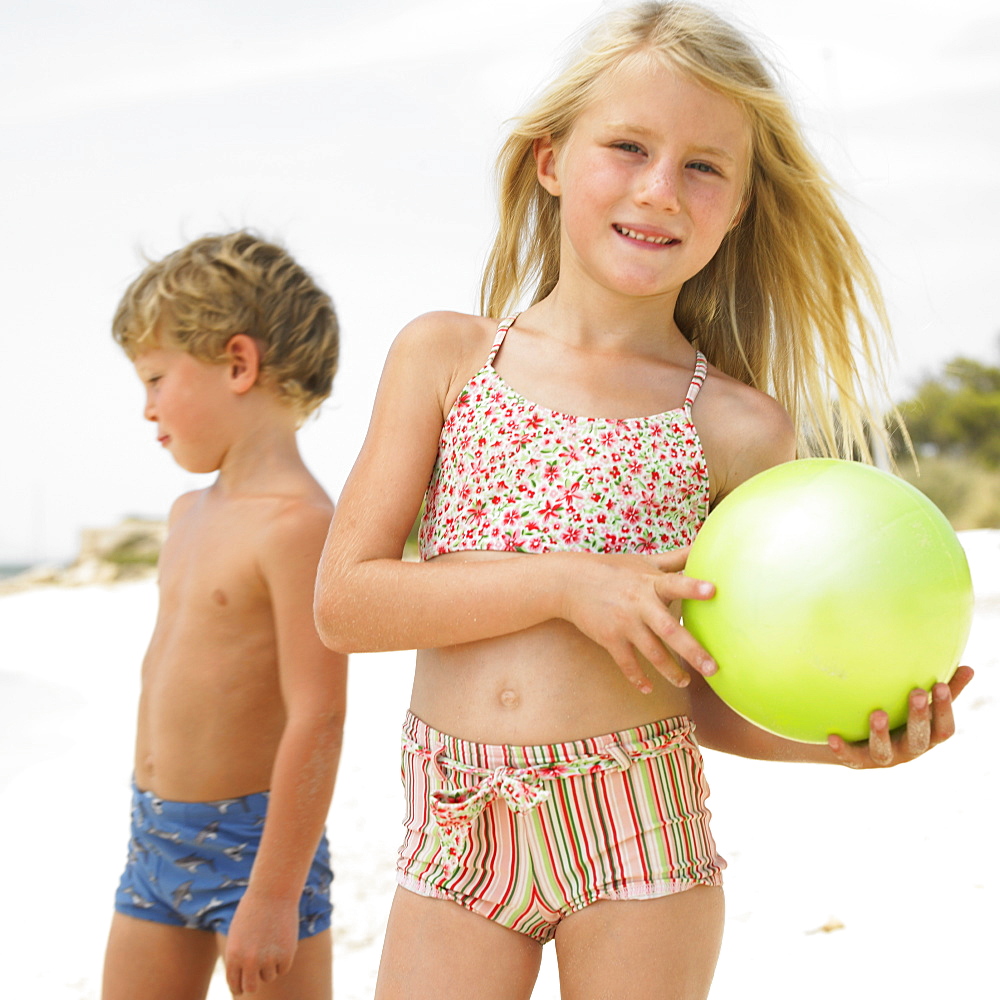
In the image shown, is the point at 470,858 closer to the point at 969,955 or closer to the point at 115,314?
the point at 115,314

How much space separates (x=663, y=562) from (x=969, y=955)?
114 inches

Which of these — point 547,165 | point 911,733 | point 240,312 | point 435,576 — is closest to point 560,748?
point 435,576

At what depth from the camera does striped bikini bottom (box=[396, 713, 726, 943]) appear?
2.21 metres

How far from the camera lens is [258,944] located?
2.80 meters

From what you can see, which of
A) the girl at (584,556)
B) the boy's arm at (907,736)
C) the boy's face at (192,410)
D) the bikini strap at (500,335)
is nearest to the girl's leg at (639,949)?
the girl at (584,556)

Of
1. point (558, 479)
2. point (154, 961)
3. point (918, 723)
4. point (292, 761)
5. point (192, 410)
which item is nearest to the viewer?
point (918, 723)

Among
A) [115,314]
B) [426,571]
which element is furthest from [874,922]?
[115,314]

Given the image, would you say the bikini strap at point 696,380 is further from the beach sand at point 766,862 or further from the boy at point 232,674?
the beach sand at point 766,862

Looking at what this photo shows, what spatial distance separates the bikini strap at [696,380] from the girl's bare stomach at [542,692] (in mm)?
540

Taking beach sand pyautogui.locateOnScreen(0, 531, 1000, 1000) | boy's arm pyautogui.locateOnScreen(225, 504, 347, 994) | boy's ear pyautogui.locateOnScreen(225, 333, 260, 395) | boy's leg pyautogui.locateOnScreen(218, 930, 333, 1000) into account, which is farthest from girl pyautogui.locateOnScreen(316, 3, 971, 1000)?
beach sand pyautogui.locateOnScreen(0, 531, 1000, 1000)

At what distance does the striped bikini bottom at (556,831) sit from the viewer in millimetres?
2211

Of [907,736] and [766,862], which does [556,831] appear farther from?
[766,862]

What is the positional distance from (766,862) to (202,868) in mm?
3100

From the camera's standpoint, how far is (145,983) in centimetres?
299
